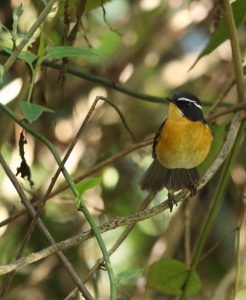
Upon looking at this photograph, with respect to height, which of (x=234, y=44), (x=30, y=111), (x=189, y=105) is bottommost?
(x=30, y=111)

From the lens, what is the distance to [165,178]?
4.23 m

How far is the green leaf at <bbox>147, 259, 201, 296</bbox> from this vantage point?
11.1 ft

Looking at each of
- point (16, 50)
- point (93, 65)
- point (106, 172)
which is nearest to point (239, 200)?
point (106, 172)

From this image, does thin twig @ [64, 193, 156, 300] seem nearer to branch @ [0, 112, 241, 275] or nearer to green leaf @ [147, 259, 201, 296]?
green leaf @ [147, 259, 201, 296]

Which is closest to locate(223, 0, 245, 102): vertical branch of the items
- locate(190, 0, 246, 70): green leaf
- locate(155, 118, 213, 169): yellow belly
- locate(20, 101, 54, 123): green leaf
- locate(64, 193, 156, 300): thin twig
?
locate(190, 0, 246, 70): green leaf

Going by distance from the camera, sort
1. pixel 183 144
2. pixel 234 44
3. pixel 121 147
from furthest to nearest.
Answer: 1. pixel 121 147
2. pixel 183 144
3. pixel 234 44

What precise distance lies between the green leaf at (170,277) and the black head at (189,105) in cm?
98

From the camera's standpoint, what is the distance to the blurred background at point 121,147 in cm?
440

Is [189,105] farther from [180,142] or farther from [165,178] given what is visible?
[165,178]

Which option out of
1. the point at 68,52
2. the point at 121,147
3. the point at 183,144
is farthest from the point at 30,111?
the point at 121,147

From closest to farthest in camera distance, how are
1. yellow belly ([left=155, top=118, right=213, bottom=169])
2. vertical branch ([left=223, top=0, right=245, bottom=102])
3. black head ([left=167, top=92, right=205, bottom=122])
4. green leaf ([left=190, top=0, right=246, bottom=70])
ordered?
vertical branch ([left=223, top=0, right=245, bottom=102]), green leaf ([left=190, top=0, right=246, bottom=70]), yellow belly ([left=155, top=118, right=213, bottom=169]), black head ([left=167, top=92, right=205, bottom=122])

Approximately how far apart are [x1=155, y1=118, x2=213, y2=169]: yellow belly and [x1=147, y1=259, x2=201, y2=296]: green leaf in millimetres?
710

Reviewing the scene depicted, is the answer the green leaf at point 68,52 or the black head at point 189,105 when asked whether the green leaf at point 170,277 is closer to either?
the black head at point 189,105

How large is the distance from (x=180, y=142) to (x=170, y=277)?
94 cm
